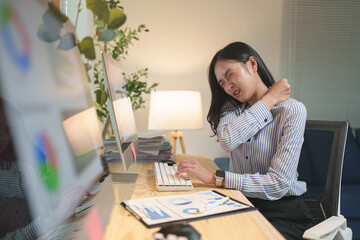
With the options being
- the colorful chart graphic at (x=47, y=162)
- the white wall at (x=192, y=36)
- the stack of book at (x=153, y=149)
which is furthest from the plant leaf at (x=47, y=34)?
the white wall at (x=192, y=36)

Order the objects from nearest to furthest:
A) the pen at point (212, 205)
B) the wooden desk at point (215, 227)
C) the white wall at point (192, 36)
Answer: the wooden desk at point (215, 227) → the pen at point (212, 205) → the white wall at point (192, 36)

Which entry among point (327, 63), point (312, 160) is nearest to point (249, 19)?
point (327, 63)

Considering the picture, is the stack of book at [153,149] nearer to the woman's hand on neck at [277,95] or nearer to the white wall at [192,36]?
the woman's hand on neck at [277,95]

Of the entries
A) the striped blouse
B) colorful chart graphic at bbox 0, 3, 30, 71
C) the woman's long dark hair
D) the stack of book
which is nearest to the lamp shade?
the stack of book

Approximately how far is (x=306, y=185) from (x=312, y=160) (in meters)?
0.10

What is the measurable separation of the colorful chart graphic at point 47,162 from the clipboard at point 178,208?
0.32 meters

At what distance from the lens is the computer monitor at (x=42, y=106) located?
1.13 feet

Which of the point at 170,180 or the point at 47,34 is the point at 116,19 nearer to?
the point at 47,34

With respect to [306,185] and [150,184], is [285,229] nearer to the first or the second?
[306,185]

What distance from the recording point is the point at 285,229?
1.10 meters

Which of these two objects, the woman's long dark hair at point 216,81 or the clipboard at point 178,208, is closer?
the clipboard at point 178,208

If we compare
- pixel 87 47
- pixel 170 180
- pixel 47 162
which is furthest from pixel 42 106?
pixel 170 180

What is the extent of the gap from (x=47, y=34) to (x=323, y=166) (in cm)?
112

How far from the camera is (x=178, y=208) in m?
0.81
